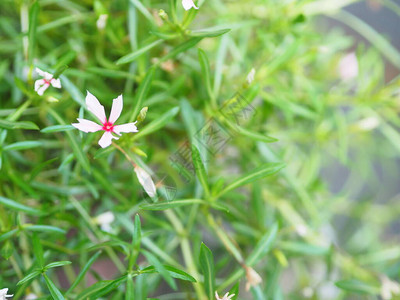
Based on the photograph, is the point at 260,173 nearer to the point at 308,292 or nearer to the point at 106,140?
the point at 106,140

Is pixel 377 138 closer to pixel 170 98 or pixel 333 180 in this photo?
pixel 333 180

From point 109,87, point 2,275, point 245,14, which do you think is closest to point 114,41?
point 109,87

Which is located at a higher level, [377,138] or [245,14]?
[245,14]

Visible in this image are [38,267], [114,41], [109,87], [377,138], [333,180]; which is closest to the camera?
[38,267]

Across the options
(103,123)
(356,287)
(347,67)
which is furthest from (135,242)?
(347,67)

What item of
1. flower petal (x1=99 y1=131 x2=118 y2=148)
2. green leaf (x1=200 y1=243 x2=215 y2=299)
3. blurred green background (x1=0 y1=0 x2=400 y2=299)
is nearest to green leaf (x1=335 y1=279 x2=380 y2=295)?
blurred green background (x1=0 y1=0 x2=400 y2=299)

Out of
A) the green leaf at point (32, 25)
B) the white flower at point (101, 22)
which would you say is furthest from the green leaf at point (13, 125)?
the white flower at point (101, 22)

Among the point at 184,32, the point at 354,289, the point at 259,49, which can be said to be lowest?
the point at 354,289
